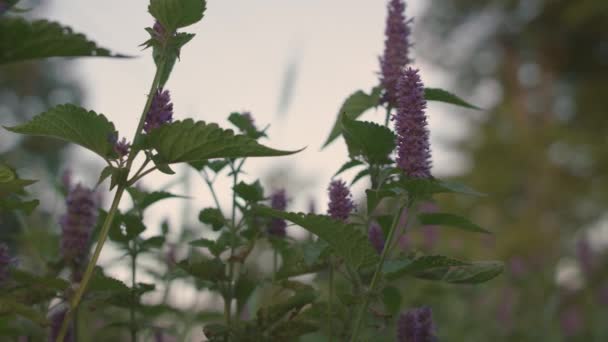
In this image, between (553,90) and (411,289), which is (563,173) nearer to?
(553,90)

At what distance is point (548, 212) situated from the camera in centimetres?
1297

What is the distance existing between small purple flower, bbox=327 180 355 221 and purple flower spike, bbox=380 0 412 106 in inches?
8.3

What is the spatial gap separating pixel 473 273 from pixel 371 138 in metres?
0.18

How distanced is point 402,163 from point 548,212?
13460 mm

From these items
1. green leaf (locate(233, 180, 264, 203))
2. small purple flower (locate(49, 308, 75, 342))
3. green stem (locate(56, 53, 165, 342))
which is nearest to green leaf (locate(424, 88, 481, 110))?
green leaf (locate(233, 180, 264, 203))

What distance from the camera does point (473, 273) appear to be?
2.10 ft

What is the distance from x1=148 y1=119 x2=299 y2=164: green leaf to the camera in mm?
519

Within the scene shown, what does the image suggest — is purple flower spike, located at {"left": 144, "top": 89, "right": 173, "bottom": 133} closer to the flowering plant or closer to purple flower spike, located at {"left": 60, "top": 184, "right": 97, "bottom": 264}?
the flowering plant

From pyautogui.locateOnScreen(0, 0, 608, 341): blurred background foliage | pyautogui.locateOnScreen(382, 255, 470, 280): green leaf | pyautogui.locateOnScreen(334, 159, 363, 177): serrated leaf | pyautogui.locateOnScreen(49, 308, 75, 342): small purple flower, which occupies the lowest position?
pyautogui.locateOnScreen(49, 308, 75, 342): small purple flower

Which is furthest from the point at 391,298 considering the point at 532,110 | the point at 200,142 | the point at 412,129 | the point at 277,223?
the point at 532,110

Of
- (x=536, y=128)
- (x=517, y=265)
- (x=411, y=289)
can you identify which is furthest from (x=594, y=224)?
(x=411, y=289)

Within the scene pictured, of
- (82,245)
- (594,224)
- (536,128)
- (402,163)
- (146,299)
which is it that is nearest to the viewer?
(402,163)

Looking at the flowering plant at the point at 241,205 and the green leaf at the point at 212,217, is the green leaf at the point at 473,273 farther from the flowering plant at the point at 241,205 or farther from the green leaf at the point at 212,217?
the green leaf at the point at 212,217

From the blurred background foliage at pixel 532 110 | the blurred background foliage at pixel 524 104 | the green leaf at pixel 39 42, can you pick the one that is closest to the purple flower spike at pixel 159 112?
the green leaf at pixel 39 42
